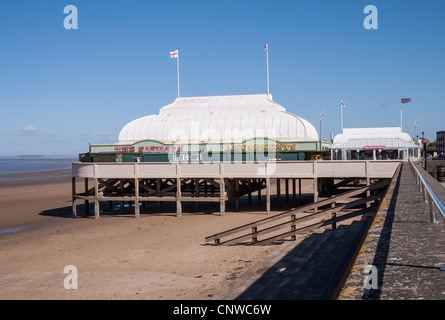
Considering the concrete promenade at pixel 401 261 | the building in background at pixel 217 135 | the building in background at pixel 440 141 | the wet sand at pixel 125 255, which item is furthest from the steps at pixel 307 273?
the building in background at pixel 440 141

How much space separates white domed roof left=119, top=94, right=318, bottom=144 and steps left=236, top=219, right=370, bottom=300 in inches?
905

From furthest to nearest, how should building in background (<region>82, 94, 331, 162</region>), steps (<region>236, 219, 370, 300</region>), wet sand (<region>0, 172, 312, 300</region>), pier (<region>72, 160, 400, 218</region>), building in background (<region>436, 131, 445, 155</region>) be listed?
building in background (<region>436, 131, 445, 155</region>) → building in background (<region>82, 94, 331, 162</region>) → pier (<region>72, 160, 400, 218</region>) → wet sand (<region>0, 172, 312, 300</region>) → steps (<region>236, 219, 370, 300</region>)

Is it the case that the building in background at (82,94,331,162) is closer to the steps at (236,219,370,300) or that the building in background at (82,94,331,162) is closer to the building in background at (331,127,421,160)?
the building in background at (331,127,421,160)

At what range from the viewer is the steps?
30.0 feet

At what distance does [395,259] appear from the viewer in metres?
4.07

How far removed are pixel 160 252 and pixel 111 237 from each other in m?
5.08

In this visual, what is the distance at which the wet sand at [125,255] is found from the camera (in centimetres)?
1181

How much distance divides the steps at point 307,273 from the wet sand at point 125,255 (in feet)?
4.32

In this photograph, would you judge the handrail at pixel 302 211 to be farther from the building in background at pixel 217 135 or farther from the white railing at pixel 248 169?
the building in background at pixel 217 135

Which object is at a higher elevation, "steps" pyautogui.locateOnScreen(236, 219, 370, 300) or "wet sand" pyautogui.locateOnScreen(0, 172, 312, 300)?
"steps" pyautogui.locateOnScreen(236, 219, 370, 300)

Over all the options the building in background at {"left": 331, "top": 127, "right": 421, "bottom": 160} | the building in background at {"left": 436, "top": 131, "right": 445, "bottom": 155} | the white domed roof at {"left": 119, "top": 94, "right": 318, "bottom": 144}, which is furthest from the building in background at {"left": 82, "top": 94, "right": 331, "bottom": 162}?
the building in background at {"left": 436, "top": 131, "right": 445, "bottom": 155}

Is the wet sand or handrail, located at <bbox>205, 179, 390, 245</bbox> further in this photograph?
handrail, located at <bbox>205, 179, 390, 245</bbox>

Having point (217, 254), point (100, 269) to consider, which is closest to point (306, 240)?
point (217, 254)

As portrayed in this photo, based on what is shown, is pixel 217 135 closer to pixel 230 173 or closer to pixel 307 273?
pixel 230 173
